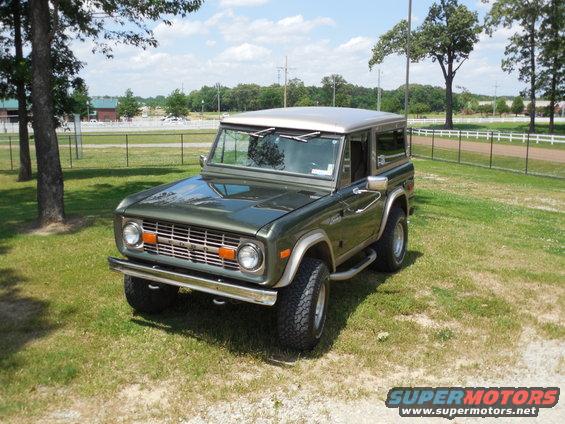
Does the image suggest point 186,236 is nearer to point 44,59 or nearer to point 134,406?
point 134,406

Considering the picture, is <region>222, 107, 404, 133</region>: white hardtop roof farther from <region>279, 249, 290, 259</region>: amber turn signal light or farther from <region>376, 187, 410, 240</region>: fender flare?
<region>279, 249, 290, 259</region>: amber turn signal light

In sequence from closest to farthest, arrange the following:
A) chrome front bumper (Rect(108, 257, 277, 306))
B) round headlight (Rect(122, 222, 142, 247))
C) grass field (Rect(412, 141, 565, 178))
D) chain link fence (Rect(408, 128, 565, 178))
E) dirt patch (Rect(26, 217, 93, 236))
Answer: chrome front bumper (Rect(108, 257, 277, 306)), round headlight (Rect(122, 222, 142, 247)), dirt patch (Rect(26, 217, 93, 236)), grass field (Rect(412, 141, 565, 178)), chain link fence (Rect(408, 128, 565, 178))

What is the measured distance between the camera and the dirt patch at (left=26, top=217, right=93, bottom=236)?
9117 millimetres

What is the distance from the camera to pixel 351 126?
221 inches

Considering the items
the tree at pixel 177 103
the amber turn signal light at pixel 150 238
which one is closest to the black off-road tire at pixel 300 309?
the amber turn signal light at pixel 150 238

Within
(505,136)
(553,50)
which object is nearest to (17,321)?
(505,136)

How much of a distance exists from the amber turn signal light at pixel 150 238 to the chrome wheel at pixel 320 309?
142 cm

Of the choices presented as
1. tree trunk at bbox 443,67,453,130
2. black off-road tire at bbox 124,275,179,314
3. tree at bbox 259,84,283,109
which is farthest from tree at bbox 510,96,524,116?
black off-road tire at bbox 124,275,179,314

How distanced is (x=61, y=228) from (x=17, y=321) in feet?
13.9

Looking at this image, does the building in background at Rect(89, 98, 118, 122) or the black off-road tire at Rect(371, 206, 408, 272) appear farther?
the building in background at Rect(89, 98, 118, 122)

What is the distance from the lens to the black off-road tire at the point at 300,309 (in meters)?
4.54

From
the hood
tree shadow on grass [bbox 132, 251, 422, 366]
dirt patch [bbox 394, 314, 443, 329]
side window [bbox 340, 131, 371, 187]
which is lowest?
dirt patch [bbox 394, 314, 443, 329]

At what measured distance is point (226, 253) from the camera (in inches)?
171

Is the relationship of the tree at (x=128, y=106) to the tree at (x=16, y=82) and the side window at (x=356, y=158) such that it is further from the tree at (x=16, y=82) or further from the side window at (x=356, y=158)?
the side window at (x=356, y=158)
